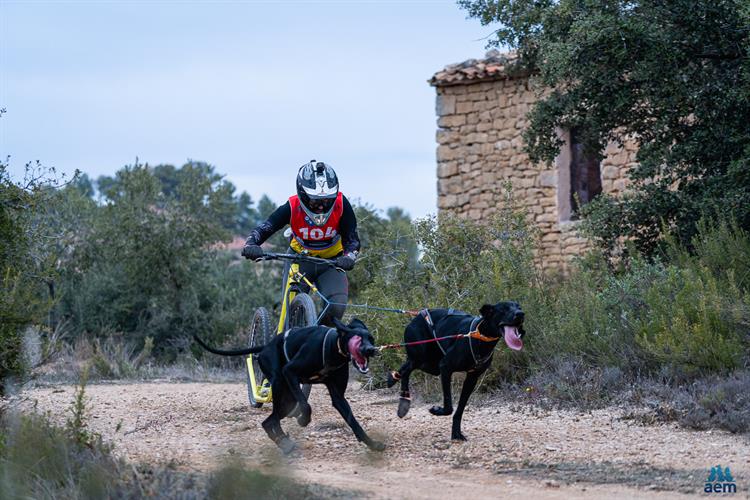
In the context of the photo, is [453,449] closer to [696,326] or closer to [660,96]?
[696,326]

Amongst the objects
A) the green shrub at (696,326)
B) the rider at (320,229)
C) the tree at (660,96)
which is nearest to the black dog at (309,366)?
the rider at (320,229)

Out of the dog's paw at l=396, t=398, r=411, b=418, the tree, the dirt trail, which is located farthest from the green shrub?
the dog's paw at l=396, t=398, r=411, b=418

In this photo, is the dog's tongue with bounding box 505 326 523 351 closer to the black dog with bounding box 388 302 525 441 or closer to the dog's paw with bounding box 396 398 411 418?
the black dog with bounding box 388 302 525 441

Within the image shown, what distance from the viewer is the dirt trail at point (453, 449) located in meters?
6.46

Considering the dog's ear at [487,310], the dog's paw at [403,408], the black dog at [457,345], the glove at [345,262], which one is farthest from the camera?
the glove at [345,262]

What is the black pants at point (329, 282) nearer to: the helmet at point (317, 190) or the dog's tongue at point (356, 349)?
the helmet at point (317, 190)

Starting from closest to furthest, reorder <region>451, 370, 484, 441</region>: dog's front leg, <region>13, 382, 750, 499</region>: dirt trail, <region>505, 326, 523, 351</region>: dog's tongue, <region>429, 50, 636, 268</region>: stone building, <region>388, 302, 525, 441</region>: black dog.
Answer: <region>13, 382, 750, 499</region>: dirt trail < <region>505, 326, 523, 351</region>: dog's tongue < <region>388, 302, 525, 441</region>: black dog < <region>451, 370, 484, 441</region>: dog's front leg < <region>429, 50, 636, 268</region>: stone building

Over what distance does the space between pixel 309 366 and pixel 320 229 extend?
2.01 m

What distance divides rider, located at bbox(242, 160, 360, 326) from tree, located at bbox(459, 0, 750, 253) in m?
4.08

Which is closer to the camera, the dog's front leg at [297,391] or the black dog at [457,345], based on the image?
the black dog at [457,345]

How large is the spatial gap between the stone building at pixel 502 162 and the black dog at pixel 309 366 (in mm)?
10386

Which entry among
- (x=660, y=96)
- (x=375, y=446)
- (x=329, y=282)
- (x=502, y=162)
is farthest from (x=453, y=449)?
(x=502, y=162)

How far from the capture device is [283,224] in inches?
371

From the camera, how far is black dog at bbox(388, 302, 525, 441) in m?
7.55
